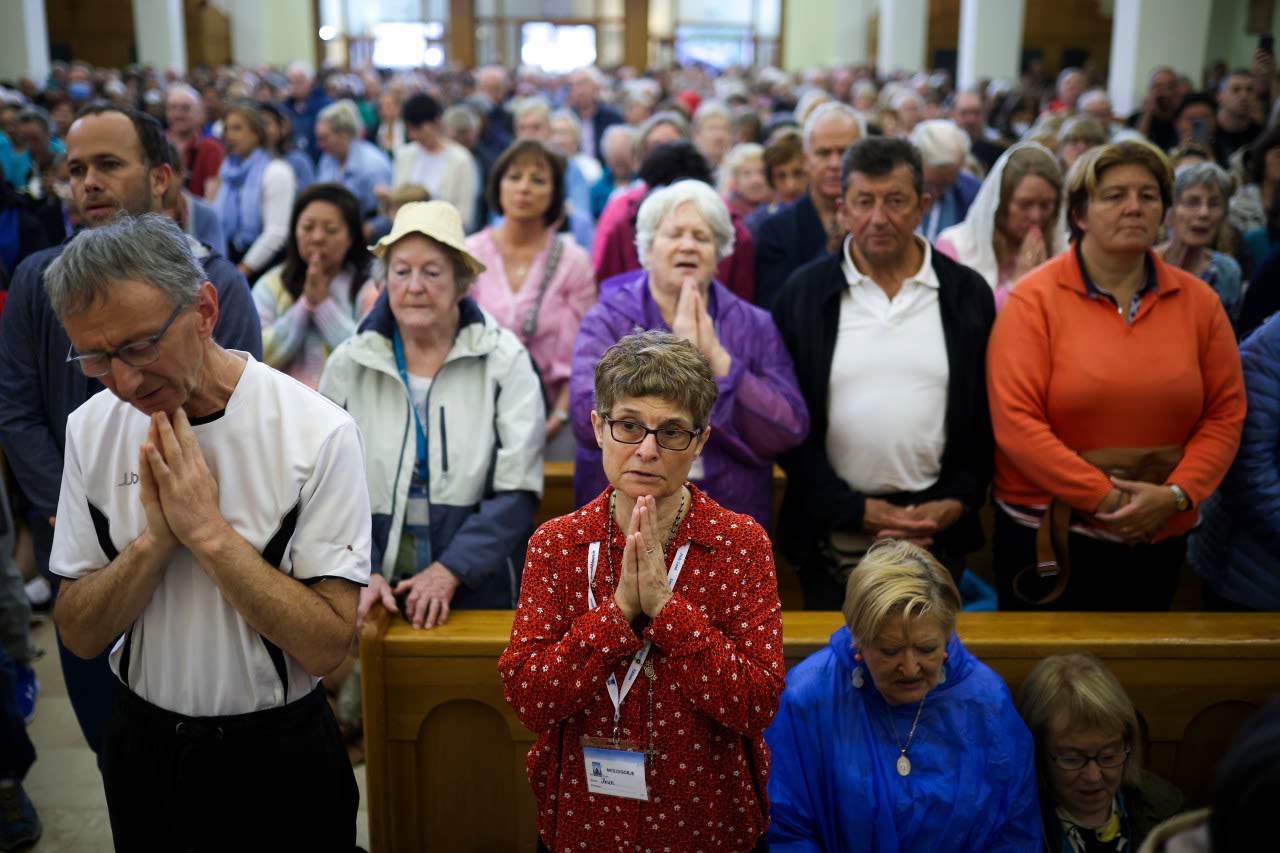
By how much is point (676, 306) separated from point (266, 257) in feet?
11.0

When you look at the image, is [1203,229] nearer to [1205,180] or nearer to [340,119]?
[1205,180]

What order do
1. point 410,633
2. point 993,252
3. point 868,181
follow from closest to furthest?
point 410,633, point 868,181, point 993,252

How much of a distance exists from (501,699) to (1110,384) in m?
1.69

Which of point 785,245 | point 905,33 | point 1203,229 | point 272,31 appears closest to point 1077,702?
point 1203,229

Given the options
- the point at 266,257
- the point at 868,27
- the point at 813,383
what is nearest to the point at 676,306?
the point at 813,383

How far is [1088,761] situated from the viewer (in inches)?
98.3

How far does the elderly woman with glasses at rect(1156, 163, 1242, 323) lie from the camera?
4.12m

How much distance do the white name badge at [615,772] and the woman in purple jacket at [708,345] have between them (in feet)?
3.49

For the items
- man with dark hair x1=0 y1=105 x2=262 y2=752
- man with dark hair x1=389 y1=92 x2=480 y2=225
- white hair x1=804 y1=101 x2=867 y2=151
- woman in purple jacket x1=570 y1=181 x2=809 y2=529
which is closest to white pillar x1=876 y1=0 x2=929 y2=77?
man with dark hair x1=389 y1=92 x2=480 y2=225

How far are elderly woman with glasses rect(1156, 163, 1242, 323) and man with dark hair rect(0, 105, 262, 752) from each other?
324 cm

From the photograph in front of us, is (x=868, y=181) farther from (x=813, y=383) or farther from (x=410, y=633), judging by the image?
(x=410, y=633)

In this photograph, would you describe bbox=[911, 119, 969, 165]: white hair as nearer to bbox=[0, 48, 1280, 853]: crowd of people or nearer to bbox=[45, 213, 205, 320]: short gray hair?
bbox=[0, 48, 1280, 853]: crowd of people

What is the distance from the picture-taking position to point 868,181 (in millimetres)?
3156

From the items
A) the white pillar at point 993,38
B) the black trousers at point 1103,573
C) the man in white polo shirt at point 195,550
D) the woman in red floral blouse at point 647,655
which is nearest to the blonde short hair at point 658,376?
the woman in red floral blouse at point 647,655
